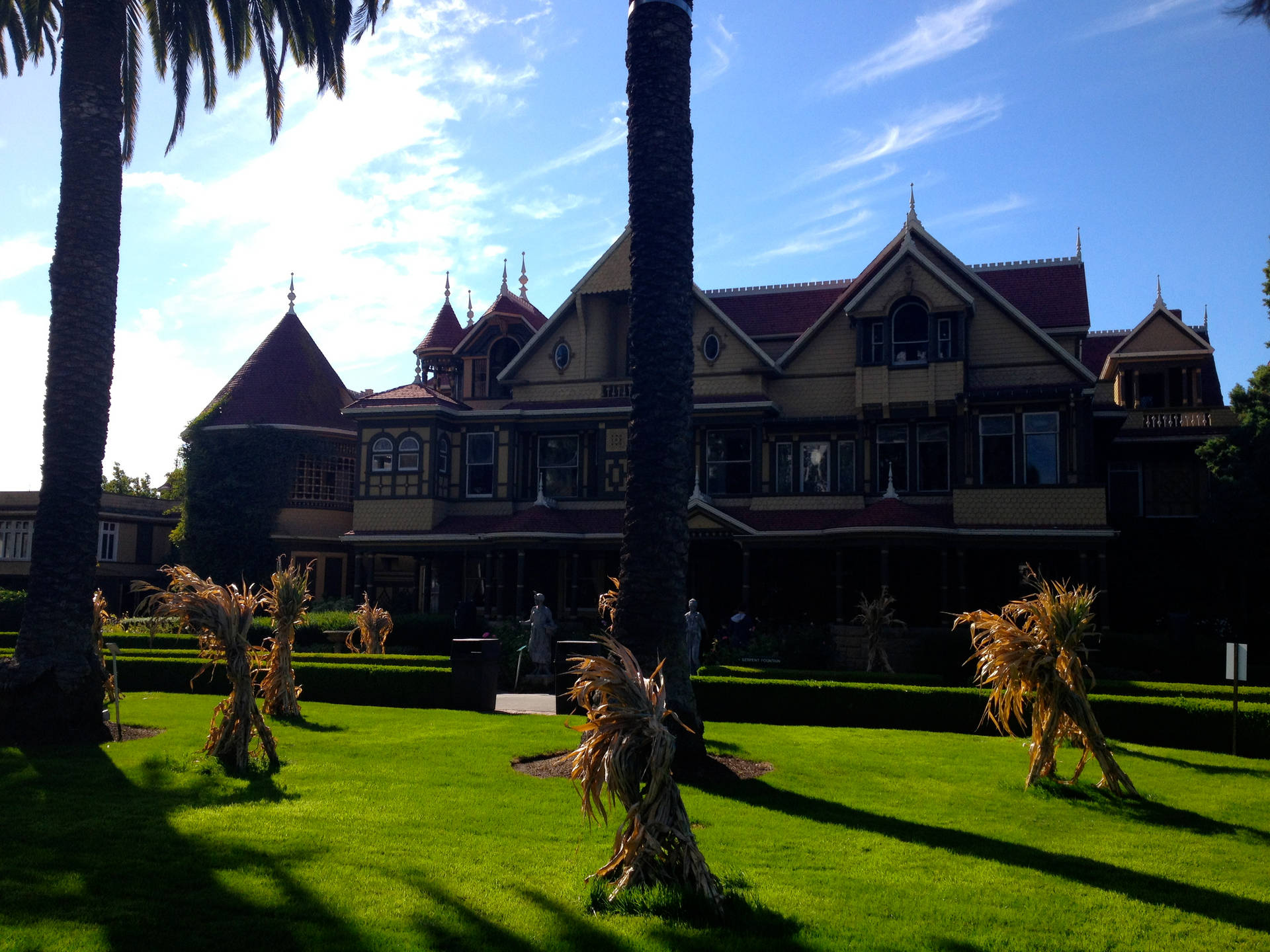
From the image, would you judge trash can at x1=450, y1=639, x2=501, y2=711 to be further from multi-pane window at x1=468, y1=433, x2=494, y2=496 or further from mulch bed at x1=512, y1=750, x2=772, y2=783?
multi-pane window at x1=468, y1=433, x2=494, y2=496

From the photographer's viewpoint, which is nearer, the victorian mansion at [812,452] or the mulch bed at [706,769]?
the mulch bed at [706,769]

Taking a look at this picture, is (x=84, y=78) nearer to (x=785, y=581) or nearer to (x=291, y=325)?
(x=785, y=581)

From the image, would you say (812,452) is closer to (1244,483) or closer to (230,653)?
(1244,483)

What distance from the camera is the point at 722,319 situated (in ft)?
107

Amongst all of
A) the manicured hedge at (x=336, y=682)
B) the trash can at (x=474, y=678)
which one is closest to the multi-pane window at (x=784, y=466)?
the manicured hedge at (x=336, y=682)

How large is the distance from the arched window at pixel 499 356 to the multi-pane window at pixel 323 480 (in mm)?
6759

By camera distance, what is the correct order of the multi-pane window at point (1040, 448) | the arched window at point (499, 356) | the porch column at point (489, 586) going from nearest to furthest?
the multi-pane window at point (1040, 448) < the porch column at point (489, 586) < the arched window at point (499, 356)

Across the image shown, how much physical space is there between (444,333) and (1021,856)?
4021 centimetres

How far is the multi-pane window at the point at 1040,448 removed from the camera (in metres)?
29.0

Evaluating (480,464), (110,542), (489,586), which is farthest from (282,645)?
(110,542)

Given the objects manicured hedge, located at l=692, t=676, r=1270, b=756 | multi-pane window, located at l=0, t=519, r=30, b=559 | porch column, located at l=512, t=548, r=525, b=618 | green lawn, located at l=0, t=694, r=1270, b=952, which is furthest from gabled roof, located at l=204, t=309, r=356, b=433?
green lawn, located at l=0, t=694, r=1270, b=952

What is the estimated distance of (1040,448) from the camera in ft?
95.8

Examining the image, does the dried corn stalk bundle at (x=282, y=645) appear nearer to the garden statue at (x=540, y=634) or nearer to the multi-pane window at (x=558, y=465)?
the garden statue at (x=540, y=634)

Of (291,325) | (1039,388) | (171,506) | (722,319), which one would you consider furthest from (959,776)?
(171,506)
